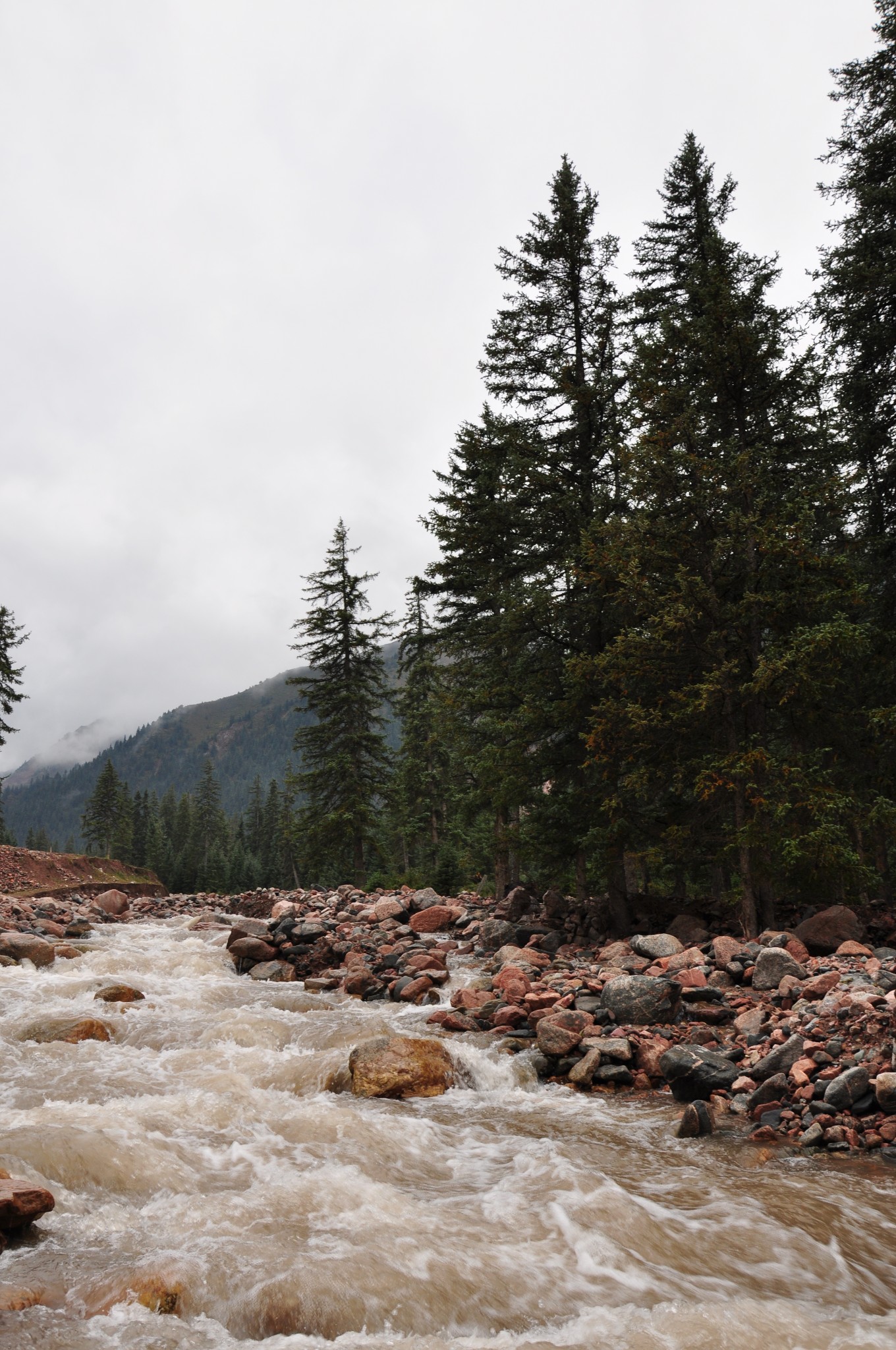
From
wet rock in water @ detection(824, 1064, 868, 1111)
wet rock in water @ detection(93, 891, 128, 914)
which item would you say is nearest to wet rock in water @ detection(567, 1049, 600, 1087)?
wet rock in water @ detection(824, 1064, 868, 1111)

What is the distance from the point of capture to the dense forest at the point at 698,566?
11906mm

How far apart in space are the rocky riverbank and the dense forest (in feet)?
5.20

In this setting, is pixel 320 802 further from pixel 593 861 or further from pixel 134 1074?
pixel 134 1074

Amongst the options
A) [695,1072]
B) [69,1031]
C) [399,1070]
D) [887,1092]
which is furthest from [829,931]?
[69,1031]

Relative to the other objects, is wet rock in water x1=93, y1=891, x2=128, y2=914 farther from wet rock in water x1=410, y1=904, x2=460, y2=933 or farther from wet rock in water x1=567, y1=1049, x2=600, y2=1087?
wet rock in water x1=567, y1=1049, x2=600, y2=1087

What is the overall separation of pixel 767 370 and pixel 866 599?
506cm

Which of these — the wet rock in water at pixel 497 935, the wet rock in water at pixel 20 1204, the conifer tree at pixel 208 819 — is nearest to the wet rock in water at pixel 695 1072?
the wet rock in water at pixel 20 1204

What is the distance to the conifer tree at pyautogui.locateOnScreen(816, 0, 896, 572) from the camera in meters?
13.8

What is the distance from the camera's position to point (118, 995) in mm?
11195

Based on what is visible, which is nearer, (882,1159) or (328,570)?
(882,1159)

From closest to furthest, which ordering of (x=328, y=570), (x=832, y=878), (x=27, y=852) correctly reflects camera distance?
(x=832, y=878) < (x=27, y=852) < (x=328, y=570)

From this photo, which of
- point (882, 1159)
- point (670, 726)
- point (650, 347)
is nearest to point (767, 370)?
point (650, 347)

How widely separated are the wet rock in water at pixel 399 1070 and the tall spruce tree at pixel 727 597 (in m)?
5.98

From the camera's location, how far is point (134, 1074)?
314 inches
